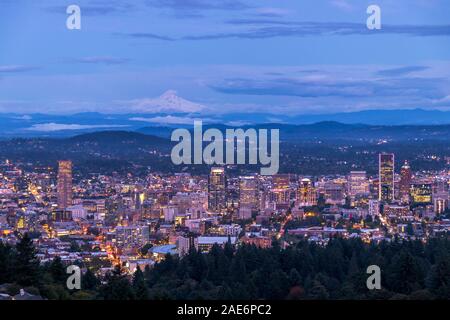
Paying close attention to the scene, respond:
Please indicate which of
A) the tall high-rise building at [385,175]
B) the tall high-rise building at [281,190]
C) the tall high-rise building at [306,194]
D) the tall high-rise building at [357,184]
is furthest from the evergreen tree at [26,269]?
the tall high-rise building at [357,184]

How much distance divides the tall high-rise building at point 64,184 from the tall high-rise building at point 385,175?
8588 mm

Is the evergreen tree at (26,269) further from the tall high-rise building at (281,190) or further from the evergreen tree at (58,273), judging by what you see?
the tall high-rise building at (281,190)

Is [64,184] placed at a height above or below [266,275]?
above

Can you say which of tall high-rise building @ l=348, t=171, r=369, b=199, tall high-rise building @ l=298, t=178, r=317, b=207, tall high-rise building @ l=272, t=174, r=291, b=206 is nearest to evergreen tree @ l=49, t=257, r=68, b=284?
tall high-rise building @ l=272, t=174, r=291, b=206

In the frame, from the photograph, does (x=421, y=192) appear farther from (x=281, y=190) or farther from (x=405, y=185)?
(x=281, y=190)

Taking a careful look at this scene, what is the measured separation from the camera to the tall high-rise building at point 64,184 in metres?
25.7

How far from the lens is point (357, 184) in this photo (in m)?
28.9

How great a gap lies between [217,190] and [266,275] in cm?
1300

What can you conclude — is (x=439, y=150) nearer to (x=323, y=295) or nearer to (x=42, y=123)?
(x=42, y=123)

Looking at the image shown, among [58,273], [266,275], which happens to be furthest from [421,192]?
[58,273]

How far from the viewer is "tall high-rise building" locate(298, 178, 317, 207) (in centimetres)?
2725
